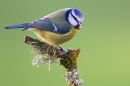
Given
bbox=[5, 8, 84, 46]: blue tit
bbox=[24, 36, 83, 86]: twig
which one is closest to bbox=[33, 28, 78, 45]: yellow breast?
bbox=[5, 8, 84, 46]: blue tit

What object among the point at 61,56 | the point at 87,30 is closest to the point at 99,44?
the point at 87,30

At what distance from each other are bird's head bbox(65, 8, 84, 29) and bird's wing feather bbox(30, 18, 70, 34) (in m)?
0.05

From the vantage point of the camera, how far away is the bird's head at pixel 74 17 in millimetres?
1814

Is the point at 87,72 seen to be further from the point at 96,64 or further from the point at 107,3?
the point at 107,3

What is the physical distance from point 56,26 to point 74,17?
14cm

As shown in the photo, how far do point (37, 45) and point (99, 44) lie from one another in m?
3.18

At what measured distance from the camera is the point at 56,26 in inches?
78.4

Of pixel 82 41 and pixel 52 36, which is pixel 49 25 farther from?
pixel 82 41

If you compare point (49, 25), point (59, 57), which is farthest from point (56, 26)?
point (59, 57)

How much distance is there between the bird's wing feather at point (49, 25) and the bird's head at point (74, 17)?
0.15ft

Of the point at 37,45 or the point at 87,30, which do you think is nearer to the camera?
the point at 37,45

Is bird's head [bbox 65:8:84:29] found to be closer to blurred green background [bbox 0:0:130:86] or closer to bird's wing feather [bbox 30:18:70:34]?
bird's wing feather [bbox 30:18:70:34]

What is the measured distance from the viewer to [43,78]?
4.12m

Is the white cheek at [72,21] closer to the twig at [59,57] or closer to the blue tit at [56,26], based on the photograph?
the blue tit at [56,26]
